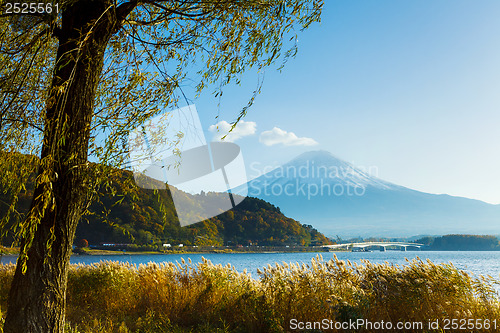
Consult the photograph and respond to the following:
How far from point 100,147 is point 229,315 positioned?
→ 11.3ft

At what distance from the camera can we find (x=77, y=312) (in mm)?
6805

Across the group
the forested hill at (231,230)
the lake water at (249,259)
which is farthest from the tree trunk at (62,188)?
the forested hill at (231,230)

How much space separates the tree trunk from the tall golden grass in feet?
4.99

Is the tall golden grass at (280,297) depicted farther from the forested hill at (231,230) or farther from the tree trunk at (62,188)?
the forested hill at (231,230)

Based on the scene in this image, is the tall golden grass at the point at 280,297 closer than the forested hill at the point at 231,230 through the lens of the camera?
Yes

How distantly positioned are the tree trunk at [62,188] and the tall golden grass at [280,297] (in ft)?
4.99

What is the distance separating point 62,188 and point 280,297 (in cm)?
341

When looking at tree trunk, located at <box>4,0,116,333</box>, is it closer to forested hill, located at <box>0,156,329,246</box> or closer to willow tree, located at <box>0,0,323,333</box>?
willow tree, located at <box>0,0,323,333</box>

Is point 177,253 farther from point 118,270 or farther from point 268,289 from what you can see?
point 268,289

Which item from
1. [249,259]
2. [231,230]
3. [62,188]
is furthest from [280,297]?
[231,230]

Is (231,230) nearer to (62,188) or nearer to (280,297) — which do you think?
(280,297)

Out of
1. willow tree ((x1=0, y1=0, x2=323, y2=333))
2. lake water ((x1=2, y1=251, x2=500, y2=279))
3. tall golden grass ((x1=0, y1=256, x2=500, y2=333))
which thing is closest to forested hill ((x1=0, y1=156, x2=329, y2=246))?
lake water ((x1=2, y1=251, x2=500, y2=279))

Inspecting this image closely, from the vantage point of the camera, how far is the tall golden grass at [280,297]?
464cm

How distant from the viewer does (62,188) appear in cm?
376
